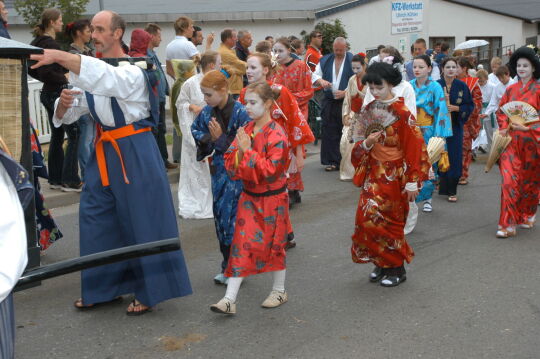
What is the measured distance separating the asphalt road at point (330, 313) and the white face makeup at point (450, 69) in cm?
242

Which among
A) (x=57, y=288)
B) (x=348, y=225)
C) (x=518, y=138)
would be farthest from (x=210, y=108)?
(x=518, y=138)

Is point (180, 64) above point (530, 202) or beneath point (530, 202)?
above

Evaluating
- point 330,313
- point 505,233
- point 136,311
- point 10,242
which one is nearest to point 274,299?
point 330,313

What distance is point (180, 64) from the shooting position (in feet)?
27.3

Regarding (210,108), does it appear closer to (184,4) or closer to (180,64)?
(180,64)

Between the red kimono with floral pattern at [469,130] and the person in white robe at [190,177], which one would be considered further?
the red kimono with floral pattern at [469,130]

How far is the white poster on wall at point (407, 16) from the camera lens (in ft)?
52.7

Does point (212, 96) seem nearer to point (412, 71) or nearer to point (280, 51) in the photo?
point (280, 51)

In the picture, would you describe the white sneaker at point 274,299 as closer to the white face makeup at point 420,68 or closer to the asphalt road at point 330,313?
the asphalt road at point 330,313

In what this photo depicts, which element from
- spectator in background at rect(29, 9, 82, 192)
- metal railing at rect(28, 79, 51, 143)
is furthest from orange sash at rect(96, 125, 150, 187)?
metal railing at rect(28, 79, 51, 143)

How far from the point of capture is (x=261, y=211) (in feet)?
16.3

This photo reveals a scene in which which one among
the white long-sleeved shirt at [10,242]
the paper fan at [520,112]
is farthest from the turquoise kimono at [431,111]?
the white long-sleeved shirt at [10,242]

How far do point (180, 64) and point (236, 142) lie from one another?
3632 millimetres

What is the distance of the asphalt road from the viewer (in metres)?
4.43
